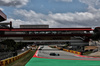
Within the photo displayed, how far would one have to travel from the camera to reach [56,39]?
78125mm

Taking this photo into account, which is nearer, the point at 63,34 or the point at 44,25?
the point at 63,34

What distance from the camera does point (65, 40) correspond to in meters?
78.1

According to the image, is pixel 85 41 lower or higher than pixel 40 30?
lower

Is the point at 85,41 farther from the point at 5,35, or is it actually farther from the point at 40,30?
the point at 5,35

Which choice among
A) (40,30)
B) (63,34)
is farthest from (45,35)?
(63,34)

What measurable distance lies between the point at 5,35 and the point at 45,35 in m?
19.1

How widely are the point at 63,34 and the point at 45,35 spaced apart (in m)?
8.61

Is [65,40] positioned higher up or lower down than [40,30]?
lower down

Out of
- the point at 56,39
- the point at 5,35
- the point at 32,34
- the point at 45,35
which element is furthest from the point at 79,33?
the point at 5,35

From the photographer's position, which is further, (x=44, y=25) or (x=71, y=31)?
(x=44, y=25)

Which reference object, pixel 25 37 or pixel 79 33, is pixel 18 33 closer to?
pixel 25 37

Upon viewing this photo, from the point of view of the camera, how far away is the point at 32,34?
78938 millimetres

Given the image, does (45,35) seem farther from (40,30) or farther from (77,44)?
(77,44)

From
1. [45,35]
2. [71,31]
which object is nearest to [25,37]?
[45,35]
